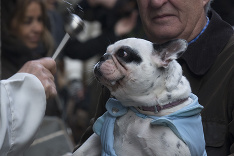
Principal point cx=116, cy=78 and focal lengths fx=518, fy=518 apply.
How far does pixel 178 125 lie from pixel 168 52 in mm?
301

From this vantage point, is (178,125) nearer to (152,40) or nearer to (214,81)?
(214,81)

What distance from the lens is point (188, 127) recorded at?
2.09 m

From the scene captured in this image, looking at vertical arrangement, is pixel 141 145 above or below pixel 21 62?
above

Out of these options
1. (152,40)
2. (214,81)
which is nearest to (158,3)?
(152,40)

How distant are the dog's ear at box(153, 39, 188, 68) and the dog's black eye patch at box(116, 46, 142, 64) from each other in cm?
8

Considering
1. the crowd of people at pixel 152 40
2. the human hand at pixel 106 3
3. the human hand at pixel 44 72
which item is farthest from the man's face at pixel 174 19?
the human hand at pixel 106 3

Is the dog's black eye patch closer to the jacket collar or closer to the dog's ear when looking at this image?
the dog's ear

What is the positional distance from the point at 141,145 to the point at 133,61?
0.35 meters

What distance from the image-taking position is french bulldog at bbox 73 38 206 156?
2066mm

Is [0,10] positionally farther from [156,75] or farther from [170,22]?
[156,75]

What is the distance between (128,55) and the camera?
2.11 meters

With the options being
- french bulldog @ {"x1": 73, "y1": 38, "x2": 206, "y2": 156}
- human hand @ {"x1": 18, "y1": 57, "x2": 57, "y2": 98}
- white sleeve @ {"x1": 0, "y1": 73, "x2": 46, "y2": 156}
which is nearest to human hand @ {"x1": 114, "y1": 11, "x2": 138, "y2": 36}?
human hand @ {"x1": 18, "y1": 57, "x2": 57, "y2": 98}

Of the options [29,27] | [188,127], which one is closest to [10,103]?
[188,127]

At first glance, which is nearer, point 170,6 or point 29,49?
point 170,6
